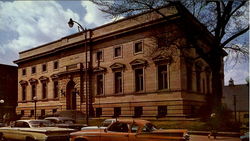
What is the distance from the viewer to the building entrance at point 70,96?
1566 inches

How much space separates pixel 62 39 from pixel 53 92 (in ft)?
25.0

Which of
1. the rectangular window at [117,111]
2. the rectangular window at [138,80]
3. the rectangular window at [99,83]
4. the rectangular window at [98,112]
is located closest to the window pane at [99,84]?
the rectangular window at [99,83]

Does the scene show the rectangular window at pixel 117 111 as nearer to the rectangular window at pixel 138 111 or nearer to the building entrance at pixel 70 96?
the rectangular window at pixel 138 111

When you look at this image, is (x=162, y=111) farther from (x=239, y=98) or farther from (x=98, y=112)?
(x=239, y=98)

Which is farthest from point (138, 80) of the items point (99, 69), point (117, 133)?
point (117, 133)

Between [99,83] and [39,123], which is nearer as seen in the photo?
[39,123]

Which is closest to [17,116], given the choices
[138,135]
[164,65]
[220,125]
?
[164,65]

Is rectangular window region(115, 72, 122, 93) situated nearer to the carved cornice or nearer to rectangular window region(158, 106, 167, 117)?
the carved cornice

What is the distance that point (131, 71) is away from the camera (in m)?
33.3

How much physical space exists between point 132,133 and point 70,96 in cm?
2957

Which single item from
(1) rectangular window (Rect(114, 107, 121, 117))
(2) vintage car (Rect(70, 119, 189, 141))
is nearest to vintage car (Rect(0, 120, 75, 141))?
(2) vintage car (Rect(70, 119, 189, 141))

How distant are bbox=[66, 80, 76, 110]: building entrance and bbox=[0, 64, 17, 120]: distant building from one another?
62.5 feet

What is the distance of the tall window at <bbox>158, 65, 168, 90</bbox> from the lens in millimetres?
30812

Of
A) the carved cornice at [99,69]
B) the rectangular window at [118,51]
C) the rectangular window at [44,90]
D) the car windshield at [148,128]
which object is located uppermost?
the rectangular window at [118,51]
